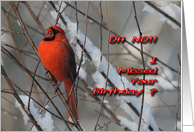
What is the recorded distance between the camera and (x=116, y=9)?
5.87 feet

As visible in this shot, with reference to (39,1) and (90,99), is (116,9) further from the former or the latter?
(90,99)

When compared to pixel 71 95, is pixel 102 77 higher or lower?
higher

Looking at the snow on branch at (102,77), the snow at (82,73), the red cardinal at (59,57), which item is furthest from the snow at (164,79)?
the red cardinal at (59,57)

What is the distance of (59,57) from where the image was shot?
63.9 inches

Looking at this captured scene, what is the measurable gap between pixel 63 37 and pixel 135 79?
75 centimetres

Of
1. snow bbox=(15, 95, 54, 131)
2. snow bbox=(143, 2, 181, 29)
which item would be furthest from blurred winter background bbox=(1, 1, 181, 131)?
snow bbox=(15, 95, 54, 131)

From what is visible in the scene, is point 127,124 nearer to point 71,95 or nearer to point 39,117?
point 71,95

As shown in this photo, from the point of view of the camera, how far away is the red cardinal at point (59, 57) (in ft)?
5.28

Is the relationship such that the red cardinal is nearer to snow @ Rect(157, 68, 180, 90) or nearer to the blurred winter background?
the blurred winter background

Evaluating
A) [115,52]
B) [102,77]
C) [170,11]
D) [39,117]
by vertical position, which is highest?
[170,11]

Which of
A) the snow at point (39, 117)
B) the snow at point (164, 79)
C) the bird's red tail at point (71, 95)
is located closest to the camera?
the snow at point (39, 117)

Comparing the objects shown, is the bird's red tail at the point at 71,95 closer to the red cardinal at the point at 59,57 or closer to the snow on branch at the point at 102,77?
the red cardinal at the point at 59,57

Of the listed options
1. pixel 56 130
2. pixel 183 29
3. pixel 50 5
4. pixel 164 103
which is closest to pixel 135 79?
pixel 164 103

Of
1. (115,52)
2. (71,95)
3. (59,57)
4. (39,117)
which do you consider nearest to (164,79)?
(115,52)
